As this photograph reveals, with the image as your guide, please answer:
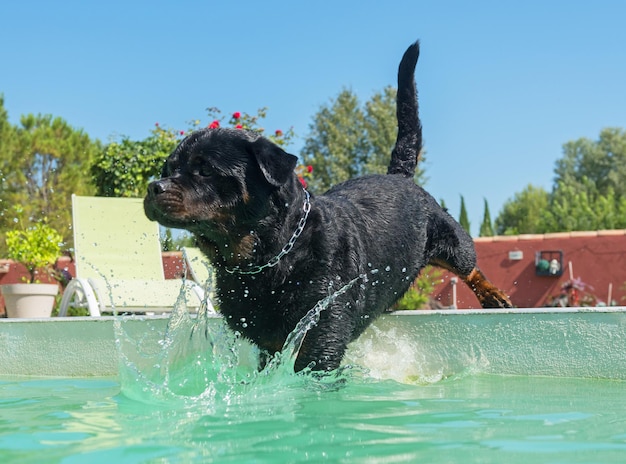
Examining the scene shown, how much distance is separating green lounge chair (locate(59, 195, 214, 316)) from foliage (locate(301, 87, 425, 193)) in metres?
28.4

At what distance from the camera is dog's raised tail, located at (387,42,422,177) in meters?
5.26

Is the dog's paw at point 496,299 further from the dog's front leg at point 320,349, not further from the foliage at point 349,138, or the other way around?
the foliage at point 349,138

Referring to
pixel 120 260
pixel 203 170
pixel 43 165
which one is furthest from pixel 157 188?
pixel 43 165

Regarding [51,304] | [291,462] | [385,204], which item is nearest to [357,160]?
[51,304]

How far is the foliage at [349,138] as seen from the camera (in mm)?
37250

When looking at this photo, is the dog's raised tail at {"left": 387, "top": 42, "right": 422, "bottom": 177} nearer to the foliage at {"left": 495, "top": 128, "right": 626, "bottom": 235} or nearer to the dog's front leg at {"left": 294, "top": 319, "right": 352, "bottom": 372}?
the dog's front leg at {"left": 294, "top": 319, "right": 352, "bottom": 372}

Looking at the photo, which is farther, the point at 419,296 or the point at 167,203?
the point at 419,296

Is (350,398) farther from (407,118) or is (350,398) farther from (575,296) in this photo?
(575,296)

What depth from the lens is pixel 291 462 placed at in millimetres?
2160

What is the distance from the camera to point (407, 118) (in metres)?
5.28

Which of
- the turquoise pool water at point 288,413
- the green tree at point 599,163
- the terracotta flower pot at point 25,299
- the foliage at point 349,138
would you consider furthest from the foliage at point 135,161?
the green tree at point 599,163

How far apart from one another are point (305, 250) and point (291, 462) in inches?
59.8

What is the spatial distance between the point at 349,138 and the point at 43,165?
764 inches

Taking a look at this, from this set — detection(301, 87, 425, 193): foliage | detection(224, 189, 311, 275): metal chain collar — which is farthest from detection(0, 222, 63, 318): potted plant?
detection(301, 87, 425, 193): foliage
